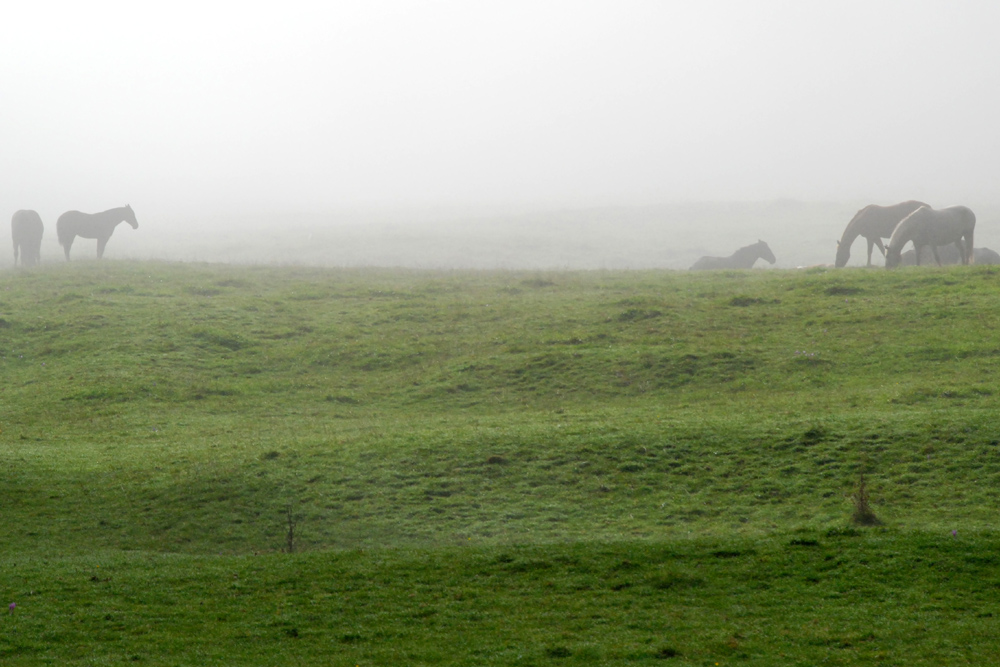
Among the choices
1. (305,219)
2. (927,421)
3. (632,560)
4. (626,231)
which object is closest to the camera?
(632,560)

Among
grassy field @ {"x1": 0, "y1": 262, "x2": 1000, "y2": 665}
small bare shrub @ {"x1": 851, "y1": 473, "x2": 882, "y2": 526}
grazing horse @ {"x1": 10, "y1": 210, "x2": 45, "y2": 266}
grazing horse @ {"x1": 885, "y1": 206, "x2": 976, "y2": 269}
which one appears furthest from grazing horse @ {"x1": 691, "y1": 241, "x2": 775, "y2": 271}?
small bare shrub @ {"x1": 851, "y1": 473, "x2": 882, "y2": 526}

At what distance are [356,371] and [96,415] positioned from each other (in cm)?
691

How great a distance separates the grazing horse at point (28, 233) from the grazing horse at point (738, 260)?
1380 inches

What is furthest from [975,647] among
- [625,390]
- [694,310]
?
[694,310]

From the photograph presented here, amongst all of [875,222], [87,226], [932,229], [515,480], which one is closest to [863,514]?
[515,480]

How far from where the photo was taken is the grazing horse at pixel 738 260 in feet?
171

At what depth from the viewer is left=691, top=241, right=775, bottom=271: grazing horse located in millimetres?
51969

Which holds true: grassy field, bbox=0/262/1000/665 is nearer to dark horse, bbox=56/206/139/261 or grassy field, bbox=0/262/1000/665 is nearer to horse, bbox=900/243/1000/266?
horse, bbox=900/243/1000/266

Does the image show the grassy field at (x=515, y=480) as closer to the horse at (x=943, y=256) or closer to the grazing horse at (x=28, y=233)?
the horse at (x=943, y=256)

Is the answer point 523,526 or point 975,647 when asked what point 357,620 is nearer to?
point 523,526

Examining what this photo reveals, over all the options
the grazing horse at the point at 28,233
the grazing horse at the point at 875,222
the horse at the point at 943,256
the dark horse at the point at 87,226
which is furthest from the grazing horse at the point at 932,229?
the grazing horse at the point at 28,233

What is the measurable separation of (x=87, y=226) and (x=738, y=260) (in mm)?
36749

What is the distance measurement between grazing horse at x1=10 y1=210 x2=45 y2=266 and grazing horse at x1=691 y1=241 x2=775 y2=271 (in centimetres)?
3506

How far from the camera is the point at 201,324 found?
30.2m
